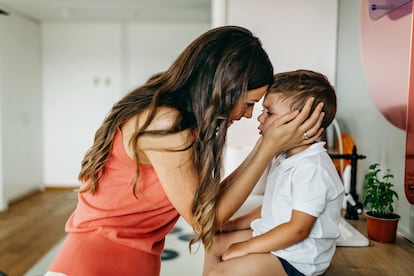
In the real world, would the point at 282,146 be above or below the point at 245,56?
below

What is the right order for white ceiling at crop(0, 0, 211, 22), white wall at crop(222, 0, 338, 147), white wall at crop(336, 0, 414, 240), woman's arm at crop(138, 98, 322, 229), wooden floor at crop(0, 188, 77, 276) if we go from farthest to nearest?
white ceiling at crop(0, 0, 211, 22) → wooden floor at crop(0, 188, 77, 276) → white wall at crop(222, 0, 338, 147) → white wall at crop(336, 0, 414, 240) → woman's arm at crop(138, 98, 322, 229)

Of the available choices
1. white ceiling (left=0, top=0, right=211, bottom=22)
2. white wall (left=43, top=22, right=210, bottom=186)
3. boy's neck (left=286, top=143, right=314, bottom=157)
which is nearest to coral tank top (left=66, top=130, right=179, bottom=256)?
boy's neck (left=286, top=143, right=314, bottom=157)

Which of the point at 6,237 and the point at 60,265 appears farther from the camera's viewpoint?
the point at 6,237

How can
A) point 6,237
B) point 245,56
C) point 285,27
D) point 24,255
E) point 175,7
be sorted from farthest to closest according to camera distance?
point 175,7 → point 6,237 → point 24,255 → point 285,27 → point 245,56

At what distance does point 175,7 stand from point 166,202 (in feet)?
10.6

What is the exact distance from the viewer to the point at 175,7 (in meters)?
3.80

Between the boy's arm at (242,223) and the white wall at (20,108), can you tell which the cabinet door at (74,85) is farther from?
the boy's arm at (242,223)

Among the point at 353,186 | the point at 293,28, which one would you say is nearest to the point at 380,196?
the point at 353,186

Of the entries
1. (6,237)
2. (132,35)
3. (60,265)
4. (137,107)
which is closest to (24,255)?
(6,237)

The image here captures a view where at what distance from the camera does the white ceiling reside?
12.0 feet

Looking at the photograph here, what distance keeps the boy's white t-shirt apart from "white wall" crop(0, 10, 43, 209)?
11.9ft

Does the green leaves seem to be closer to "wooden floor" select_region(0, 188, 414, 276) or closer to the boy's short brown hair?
"wooden floor" select_region(0, 188, 414, 276)

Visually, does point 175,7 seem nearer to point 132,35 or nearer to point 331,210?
point 132,35

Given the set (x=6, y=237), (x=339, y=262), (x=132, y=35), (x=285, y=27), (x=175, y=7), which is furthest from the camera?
(x=132, y=35)
